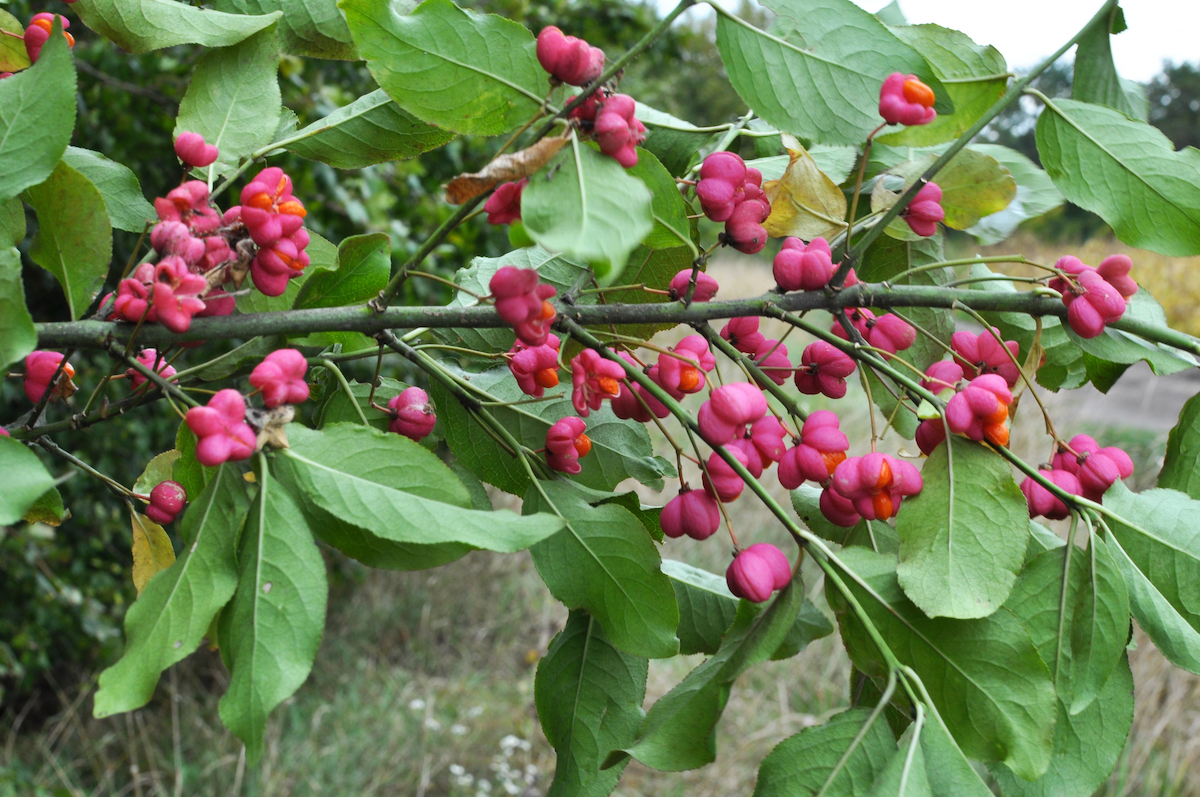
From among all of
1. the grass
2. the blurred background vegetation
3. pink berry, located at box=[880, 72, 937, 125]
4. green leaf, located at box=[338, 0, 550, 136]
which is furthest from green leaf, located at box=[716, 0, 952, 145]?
the grass

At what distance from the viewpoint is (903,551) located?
1.66 feet

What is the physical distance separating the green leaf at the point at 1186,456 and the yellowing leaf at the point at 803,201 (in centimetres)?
27

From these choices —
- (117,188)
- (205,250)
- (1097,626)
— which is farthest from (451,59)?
(1097,626)

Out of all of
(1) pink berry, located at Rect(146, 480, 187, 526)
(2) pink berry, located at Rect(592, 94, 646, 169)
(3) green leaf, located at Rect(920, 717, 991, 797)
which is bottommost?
(1) pink berry, located at Rect(146, 480, 187, 526)

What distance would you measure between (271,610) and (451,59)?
30cm

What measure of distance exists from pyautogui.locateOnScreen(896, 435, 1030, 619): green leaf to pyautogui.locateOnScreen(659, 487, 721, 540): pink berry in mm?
120

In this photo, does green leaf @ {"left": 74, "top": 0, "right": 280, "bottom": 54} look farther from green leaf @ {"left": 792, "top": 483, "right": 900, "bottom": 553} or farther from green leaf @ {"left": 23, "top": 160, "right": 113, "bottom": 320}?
green leaf @ {"left": 792, "top": 483, "right": 900, "bottom": 553}

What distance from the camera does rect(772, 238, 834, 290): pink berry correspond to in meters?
0.52

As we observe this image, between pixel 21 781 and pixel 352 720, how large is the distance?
823 millimetres

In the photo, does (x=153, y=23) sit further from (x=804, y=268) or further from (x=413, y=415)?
(x=804, y=268)

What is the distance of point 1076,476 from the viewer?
1.93ft

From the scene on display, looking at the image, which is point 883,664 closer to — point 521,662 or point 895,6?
point 895,6

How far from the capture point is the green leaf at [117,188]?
1.93ft

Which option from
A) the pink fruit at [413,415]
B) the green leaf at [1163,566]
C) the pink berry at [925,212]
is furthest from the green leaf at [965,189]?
the pink fruit at [413,415]
